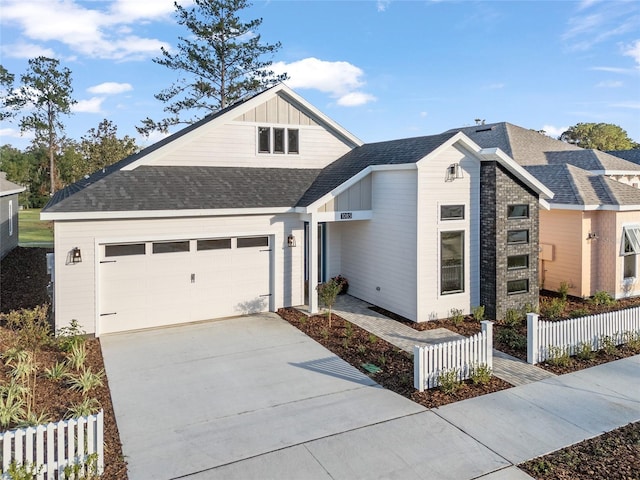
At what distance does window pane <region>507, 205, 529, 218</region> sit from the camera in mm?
12078

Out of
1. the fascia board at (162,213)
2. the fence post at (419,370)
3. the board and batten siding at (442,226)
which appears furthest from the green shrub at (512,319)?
the fascia board at (162,213)

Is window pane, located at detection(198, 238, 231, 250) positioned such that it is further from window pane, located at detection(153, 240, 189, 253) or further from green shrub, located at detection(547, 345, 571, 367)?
green shrub, located at detection(547, 345, 571, 367)

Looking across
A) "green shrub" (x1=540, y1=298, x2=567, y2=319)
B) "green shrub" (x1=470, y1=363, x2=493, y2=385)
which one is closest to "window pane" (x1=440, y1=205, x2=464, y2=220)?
"green shrub" (x1=540, y1=298, x2=567, y2=319)

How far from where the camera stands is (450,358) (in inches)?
306

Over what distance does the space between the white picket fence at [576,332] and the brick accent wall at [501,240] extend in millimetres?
2552

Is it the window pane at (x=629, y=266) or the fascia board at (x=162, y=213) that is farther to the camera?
the window pane at (x=629, y=266)

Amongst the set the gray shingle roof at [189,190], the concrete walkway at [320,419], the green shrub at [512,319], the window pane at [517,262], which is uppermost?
the gray shingle roof at [189,190]

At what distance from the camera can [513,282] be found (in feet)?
40.1

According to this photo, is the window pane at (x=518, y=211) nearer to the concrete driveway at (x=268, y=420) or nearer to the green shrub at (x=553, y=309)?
the green shrub at (x=553, y=309)

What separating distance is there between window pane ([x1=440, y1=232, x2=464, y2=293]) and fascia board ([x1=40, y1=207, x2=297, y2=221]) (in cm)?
432

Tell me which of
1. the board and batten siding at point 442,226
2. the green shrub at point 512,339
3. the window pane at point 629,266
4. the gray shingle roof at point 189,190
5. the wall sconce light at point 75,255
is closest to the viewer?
the green shrub at point 512,339

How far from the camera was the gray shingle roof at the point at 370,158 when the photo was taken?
11.9 meters

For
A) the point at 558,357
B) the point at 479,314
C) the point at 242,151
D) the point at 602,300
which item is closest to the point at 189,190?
the point at 242,151

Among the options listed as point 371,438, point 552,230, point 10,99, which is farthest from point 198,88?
point 371,438
